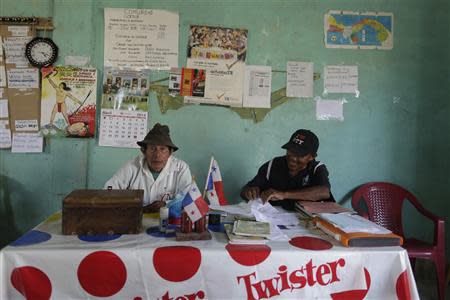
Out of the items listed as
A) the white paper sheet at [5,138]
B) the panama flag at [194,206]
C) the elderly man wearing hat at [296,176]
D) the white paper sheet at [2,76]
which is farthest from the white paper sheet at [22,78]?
the panama flag at [194,206]

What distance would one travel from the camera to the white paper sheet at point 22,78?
300 centimetres

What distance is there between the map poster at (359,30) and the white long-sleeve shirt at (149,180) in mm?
1812

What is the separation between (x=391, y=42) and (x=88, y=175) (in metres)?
2.94

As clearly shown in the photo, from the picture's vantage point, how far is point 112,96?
3.05m

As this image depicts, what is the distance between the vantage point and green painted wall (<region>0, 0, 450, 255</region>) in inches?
120

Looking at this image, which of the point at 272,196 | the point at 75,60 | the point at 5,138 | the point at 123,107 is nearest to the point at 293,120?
the point at 272,196

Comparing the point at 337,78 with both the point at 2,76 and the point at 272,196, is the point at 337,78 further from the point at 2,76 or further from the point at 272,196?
the point at 2,76

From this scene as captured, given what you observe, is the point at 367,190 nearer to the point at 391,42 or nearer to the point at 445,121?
the point at 445,121

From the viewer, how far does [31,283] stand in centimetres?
141

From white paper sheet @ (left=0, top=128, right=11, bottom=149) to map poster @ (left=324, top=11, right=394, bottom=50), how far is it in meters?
2.88

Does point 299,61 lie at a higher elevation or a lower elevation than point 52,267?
higher

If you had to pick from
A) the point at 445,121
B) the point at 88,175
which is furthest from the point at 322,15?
the point at 88,175

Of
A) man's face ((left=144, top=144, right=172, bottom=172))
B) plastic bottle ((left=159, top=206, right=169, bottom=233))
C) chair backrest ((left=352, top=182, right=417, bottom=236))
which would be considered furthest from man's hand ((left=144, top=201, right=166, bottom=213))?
chair backrest ((left=352, top=182, right=417, bottom=236))

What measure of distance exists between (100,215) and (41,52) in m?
2.00
